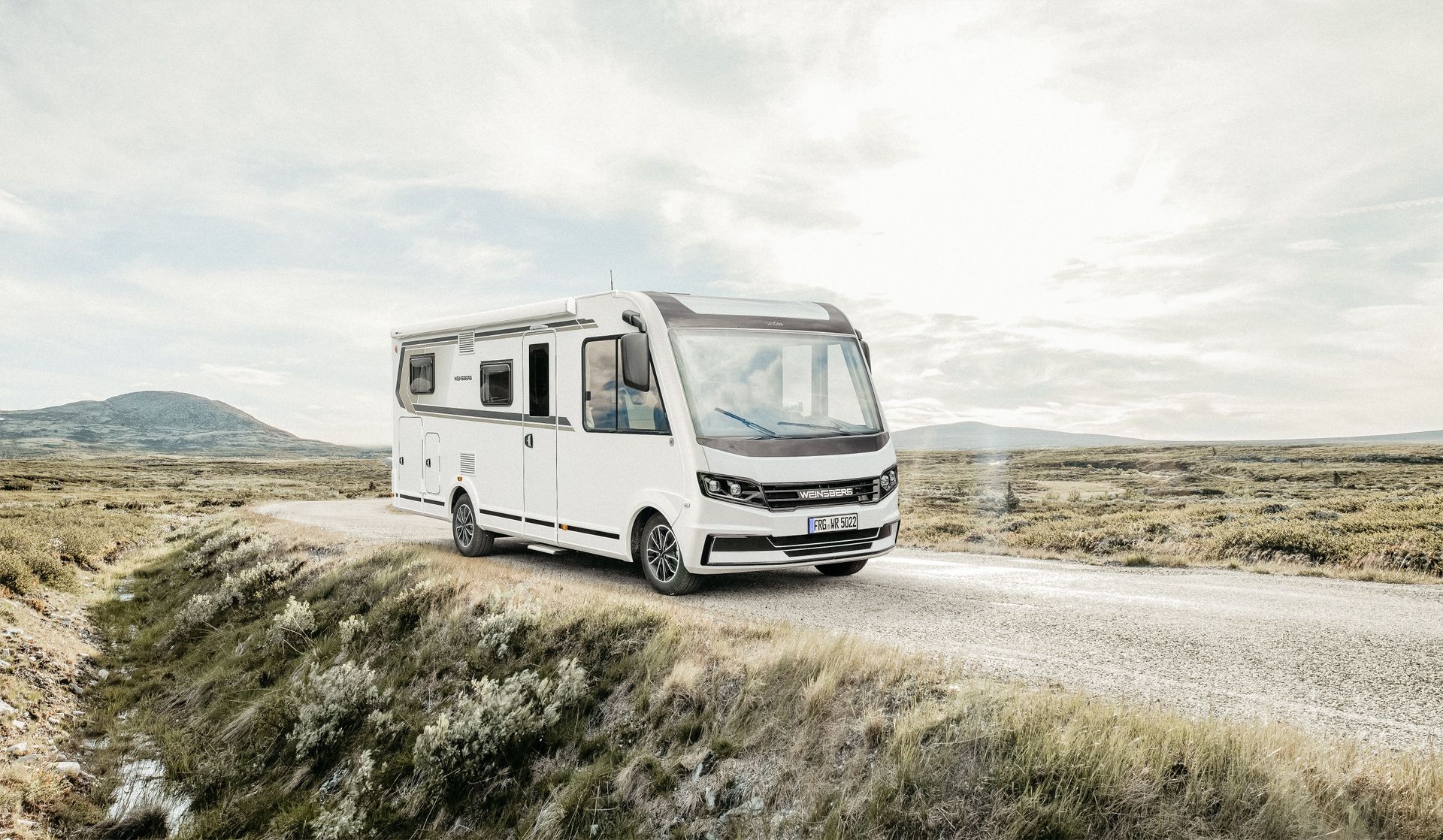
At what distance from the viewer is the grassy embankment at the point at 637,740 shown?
162 inches

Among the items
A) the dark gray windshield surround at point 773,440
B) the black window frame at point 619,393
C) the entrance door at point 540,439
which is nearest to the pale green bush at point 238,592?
the entrance door at point 540,439

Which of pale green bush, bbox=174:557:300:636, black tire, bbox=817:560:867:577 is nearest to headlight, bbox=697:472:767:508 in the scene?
black tire, bbox=817:560:867:577

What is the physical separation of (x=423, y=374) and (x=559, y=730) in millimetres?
8471

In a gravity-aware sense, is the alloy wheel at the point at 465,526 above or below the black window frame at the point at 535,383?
below

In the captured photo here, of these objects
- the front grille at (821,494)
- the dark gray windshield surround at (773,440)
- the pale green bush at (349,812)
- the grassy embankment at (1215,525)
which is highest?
→ the dark gray windshield surround at (773,440)

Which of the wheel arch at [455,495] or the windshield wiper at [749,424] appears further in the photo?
the wheel arch at [455,495]

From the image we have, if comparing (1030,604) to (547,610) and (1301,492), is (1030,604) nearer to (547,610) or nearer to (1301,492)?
(547,610)

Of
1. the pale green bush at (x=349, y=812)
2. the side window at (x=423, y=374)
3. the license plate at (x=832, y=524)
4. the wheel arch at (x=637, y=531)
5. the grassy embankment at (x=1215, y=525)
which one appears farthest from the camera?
the side window at (x=423, y=374)

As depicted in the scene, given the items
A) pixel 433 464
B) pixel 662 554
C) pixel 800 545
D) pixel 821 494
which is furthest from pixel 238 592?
pixel 821 494

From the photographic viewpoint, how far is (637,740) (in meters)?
5.99

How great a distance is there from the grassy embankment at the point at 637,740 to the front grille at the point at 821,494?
4.95 feet

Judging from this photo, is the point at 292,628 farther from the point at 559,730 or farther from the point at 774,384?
the point at 774,384

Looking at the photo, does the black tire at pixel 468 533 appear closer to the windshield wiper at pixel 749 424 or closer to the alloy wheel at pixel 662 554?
the alloy wheel at pixel 662 554

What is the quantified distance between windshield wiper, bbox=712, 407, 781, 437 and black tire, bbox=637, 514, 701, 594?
124cm
